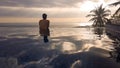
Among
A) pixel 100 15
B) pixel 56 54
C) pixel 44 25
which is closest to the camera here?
pixel 56 54

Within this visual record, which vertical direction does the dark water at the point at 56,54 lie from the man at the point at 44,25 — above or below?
below

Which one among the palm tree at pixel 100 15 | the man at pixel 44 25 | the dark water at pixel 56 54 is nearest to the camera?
the dark water at pixel 56 54

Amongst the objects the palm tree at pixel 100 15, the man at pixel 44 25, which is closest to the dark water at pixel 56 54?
the man at pixel 44 25

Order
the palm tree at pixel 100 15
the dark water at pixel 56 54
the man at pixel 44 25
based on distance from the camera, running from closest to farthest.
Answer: the dark water at pixel 56 54 < the man at pixel 44 25 < the palm tree at pixel 100 15

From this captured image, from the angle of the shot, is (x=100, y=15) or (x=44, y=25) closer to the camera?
(x=44, y=25)

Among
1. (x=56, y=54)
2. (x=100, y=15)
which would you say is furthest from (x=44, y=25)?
(x=100, y=15)

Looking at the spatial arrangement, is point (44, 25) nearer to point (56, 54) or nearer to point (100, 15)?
point (56, 54)

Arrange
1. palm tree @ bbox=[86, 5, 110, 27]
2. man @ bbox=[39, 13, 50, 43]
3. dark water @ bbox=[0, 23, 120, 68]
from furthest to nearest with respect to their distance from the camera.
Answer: palm tree @ bbox=[86, 5, 110, 27] → man @ bbox=[39, 13, 50, 43] → dark water @ bbox=[0, 23, 120, 68]

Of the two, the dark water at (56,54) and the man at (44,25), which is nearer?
the dark water at (56,54)

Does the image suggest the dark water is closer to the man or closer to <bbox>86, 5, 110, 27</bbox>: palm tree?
the man

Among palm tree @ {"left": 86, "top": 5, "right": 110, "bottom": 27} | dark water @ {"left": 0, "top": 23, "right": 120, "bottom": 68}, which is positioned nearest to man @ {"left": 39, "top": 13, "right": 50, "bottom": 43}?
dark water @ {"left": 0, "top": 23, "right": 120, "bottom": 68}

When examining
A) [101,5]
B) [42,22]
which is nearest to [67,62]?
[42,22]

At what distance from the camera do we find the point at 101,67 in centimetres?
834

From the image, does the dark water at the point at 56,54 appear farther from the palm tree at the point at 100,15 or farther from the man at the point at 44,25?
the palm tree at the point at 100,15
